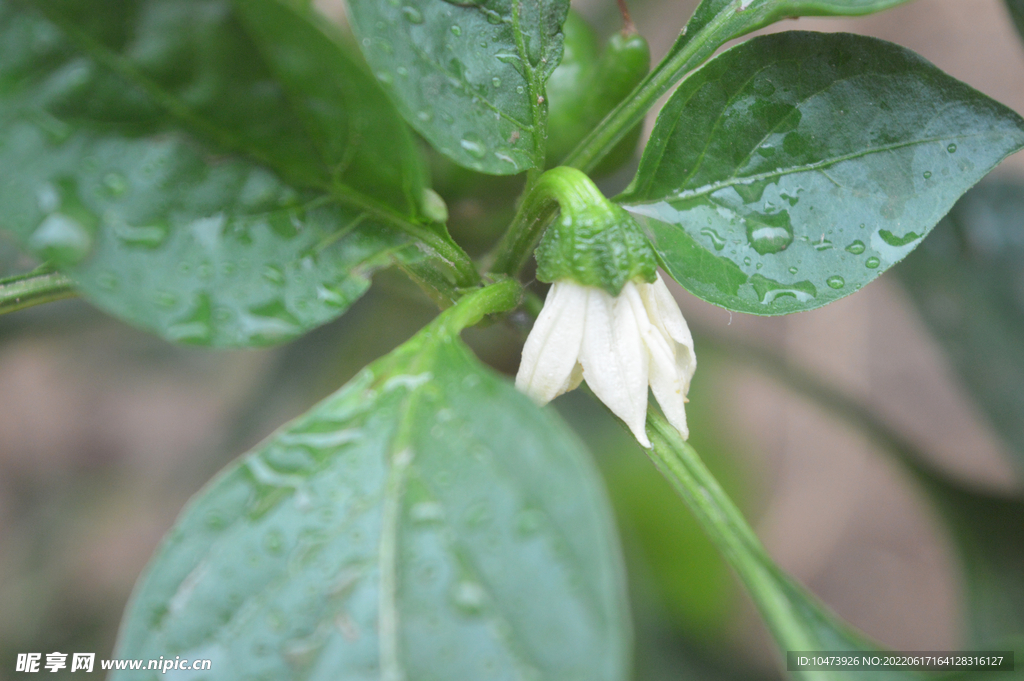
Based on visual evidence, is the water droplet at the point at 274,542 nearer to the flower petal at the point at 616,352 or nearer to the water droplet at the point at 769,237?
the flower petal at the point at 616,352

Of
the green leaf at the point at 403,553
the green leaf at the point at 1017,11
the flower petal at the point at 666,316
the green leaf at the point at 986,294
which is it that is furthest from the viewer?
the green leaf at the point at 986,294

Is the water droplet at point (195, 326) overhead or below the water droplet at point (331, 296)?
below

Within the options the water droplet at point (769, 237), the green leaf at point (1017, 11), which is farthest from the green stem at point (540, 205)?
the green leaf at point (1017, 11)

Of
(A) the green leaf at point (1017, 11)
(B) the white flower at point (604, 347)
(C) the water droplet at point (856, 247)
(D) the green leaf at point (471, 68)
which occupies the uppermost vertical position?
(A) the green leaf at point (1017, 11)

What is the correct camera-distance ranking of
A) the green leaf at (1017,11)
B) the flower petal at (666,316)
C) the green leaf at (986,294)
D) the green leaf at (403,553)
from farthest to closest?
the green leaf at (986,294) < the green leaf at (1017,11) < the flower petal at (666,316) < the green leaf at (403,553)

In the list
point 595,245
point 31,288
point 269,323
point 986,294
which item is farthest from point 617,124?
point 986,294

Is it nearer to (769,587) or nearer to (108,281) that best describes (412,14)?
(108,281)

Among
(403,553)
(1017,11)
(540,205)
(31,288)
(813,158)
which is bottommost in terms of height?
(31,288)
